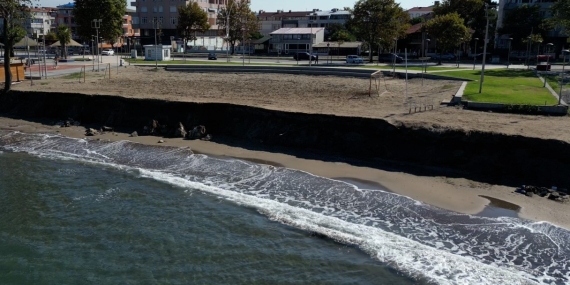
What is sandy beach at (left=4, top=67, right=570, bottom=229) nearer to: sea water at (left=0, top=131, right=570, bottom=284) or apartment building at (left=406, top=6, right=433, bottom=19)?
sea water at (left=0, top=131, right=570, bottom=284)

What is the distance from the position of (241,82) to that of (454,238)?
27.8 m

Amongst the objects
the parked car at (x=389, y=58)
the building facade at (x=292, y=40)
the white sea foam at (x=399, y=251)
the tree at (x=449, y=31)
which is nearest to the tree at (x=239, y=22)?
the building facade at (x=292, y=40)

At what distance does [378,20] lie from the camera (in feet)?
208

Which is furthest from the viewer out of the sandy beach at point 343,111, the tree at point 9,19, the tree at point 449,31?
the tree at point 449,31

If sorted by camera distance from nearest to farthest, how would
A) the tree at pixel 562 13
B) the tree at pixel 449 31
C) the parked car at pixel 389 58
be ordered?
the tree at pixel 562 13, the tree at pixel 449 31, the parked car at pixel 389 58

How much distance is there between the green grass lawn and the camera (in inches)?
1051

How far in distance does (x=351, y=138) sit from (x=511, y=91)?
13.4 metres

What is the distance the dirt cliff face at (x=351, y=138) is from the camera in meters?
18.9

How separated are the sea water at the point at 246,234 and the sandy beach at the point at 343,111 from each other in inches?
51.3

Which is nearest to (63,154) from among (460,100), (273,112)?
(273,112)

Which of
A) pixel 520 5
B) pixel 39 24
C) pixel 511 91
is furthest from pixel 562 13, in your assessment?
pixel 39 24

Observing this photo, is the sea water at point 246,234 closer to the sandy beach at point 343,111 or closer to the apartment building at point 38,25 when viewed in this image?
the sandy beach at point 343,111

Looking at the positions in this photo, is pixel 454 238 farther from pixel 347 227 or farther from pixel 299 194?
pixel 299 194

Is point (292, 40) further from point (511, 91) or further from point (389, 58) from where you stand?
point (511, 91)
